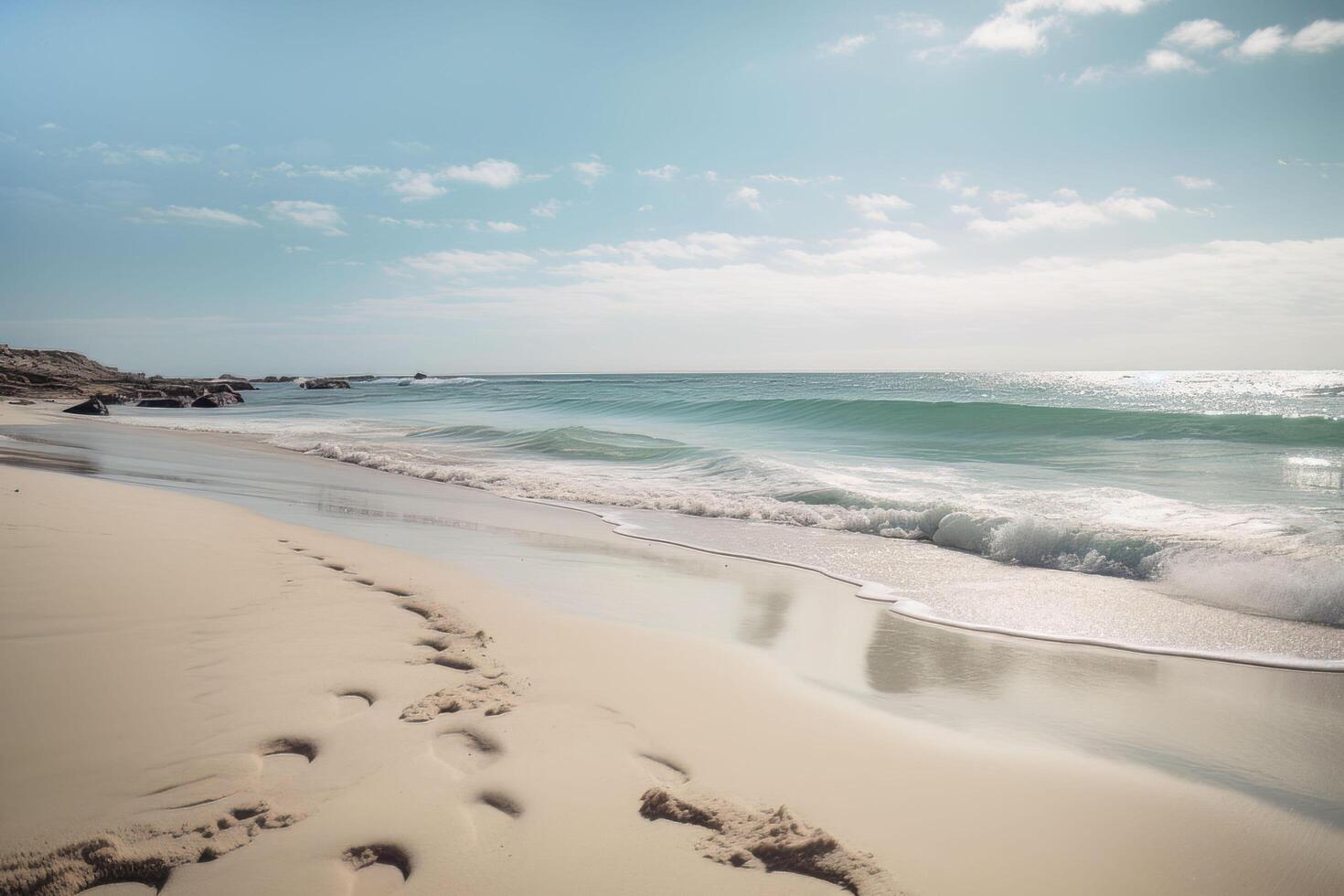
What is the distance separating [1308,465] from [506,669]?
47.8 ft

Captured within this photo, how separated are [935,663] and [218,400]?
3789cm

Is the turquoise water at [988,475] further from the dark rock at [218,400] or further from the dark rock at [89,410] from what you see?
the dark rock at [218,400]

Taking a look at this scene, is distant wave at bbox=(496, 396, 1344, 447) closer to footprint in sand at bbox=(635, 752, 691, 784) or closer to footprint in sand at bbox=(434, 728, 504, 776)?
footprint in sand at bbox=(635, 752, 691, 784)

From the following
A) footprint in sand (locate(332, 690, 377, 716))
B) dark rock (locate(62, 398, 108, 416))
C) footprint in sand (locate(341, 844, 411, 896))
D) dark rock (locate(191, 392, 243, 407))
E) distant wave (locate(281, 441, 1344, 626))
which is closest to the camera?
footprint in sand (locate(341, 844, 411, 896))

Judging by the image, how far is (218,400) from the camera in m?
32.4

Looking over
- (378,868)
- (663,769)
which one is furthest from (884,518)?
(378,868)

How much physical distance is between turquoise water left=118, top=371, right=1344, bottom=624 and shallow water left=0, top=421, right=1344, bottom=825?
711mm

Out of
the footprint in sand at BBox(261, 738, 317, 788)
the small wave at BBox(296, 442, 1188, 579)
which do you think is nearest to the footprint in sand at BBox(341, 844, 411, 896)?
the footprint in sand at BBox(261, 738, 317, 788)

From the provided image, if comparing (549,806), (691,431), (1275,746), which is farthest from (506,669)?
(691,431)

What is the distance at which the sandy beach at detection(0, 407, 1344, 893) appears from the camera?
5.76 feet

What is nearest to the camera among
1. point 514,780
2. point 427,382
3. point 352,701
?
point 514,780

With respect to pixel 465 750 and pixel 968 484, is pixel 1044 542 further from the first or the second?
pixel 465 750

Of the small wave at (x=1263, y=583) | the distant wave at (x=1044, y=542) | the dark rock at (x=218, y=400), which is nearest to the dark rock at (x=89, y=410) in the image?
the dark rock at (x=218, y=400)

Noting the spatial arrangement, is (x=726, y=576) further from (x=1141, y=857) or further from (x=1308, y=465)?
(x=1308, y=465)
